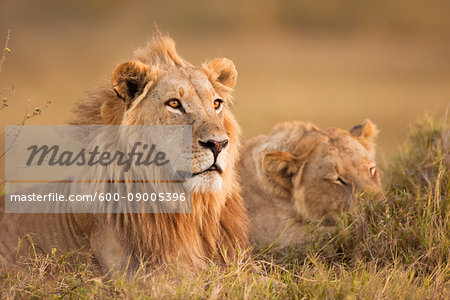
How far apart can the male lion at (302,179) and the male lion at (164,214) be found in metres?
1.15

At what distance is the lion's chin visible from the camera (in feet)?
13.5

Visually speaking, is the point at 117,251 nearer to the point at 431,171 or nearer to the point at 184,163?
the point at 184,163

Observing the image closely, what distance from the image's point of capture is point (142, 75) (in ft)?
14.4

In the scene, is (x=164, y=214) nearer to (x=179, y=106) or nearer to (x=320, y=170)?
(x=179, y=106)

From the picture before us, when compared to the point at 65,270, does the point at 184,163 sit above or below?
above

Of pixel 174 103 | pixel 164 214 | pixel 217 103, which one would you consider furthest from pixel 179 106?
pixel 164 214

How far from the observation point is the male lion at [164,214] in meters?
4.20

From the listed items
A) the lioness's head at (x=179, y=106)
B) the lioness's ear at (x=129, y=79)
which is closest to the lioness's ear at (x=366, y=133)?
the lioness's head at (x=179, y=106)

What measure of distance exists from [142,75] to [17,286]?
5.35 ft

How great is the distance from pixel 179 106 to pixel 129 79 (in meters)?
0.40

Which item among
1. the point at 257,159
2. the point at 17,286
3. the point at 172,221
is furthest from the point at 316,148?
the point at 17,286

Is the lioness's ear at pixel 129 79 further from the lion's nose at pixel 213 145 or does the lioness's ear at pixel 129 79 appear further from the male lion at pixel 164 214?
the lion's nose at pixel 213 145

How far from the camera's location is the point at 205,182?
162 inches

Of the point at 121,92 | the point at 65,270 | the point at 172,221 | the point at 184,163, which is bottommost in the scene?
the point at 65,270
